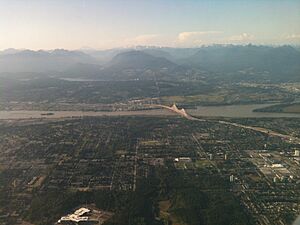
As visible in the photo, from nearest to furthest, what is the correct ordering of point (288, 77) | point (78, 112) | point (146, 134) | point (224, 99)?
1. point (146, 134)
2. point (78, 112)
3. point (224, 99)
4. point (288, 77)

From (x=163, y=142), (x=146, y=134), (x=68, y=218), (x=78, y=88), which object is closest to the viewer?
(x=68, y=218)

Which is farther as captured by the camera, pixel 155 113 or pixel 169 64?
pixel 169 64

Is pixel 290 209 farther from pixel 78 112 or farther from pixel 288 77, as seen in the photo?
pixel 288 77

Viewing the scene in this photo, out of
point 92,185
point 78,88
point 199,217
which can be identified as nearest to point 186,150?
point 92,185

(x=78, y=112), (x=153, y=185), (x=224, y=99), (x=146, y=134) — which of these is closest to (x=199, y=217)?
(x=153, y=185)

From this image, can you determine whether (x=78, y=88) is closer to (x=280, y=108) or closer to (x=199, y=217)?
(x=280, y=108)

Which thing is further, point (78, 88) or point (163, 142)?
point (78, 88)

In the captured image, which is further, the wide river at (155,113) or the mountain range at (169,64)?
the mountain range at (169,64)

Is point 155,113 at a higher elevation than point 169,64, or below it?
higher

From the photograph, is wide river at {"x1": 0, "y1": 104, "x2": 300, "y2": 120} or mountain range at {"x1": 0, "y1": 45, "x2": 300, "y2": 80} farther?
mountain range at {"x1": 0, "y1": 45, "x2": 300, "y2": 80}
